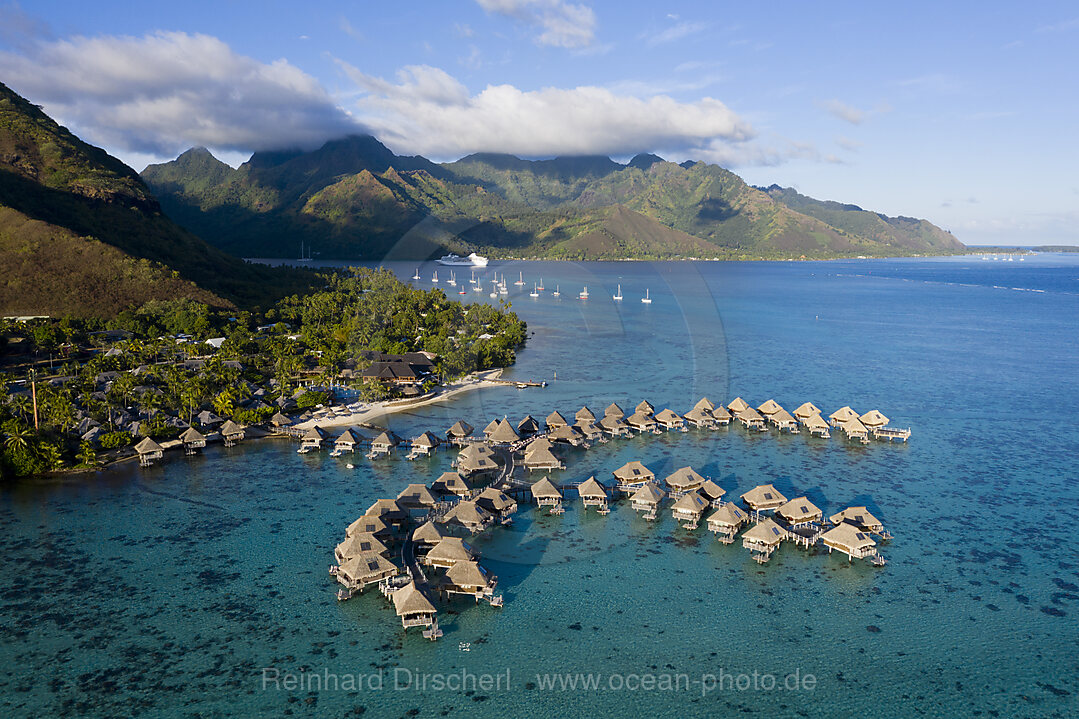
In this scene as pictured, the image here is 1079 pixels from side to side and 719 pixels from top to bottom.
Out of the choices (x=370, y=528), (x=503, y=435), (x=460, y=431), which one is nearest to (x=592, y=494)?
(x=503, y=435)

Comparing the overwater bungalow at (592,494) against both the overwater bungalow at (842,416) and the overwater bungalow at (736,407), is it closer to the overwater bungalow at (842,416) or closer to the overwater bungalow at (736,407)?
the overwater bungalow at (736,407)

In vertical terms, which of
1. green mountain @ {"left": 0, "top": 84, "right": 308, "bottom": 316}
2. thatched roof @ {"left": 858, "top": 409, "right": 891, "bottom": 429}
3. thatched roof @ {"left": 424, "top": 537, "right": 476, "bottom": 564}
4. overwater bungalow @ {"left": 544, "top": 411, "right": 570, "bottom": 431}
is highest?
green mountain @ {"left": 0, "top": 84, "right": 308, "bottom": 316}

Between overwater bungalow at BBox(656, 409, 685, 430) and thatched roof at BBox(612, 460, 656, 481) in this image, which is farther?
overwater bungalow at BBox(656, 409, 685, 430)

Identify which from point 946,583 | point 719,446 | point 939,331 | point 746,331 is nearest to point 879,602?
point 946,583

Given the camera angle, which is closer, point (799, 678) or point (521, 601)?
point (799, 678)

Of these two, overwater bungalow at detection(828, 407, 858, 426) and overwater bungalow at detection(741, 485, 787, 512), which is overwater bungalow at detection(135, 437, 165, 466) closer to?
overwater bungalow at detection(741, 485, 787, 512)

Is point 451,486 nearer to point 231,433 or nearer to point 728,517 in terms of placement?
point 728,517

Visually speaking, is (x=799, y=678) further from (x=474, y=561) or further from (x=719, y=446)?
(x=719, y=446)

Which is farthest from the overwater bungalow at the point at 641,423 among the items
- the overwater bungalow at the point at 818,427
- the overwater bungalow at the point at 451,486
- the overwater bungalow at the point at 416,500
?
the overwater bungalow at the point at 416,500

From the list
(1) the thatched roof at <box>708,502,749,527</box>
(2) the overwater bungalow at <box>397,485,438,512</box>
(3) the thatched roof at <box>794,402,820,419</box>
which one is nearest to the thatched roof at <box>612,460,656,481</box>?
(1) the thatched roof at <box>708,502,749,527</box>
